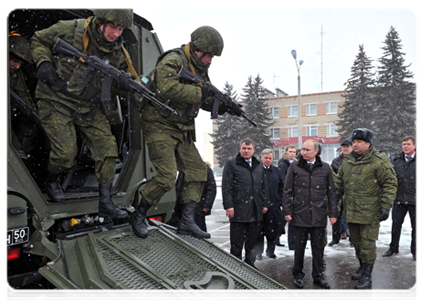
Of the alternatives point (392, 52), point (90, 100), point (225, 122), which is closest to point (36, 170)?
point (90, 100)

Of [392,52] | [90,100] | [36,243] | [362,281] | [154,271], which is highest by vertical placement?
[392,52]

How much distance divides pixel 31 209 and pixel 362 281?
338 cm

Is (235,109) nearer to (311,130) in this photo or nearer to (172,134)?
(172,134)

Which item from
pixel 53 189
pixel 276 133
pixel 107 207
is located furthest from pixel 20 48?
pixel 276 133

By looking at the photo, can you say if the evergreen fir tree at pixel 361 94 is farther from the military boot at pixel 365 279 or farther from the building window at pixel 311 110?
the military boot at pixel 365 279

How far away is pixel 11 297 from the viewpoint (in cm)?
271

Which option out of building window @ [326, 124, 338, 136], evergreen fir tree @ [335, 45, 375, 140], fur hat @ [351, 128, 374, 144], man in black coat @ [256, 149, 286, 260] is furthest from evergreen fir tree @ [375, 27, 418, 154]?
fur hat @ [351, 128, 374, 144]

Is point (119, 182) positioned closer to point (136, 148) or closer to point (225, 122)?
point (136, 148)

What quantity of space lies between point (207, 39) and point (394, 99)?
2501cm

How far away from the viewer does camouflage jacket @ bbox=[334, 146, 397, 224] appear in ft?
13.6

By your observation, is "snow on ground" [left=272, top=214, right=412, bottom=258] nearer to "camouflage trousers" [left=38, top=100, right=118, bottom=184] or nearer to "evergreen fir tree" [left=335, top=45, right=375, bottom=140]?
"camouflage trousers" [left=38, top=100, right=118, bottom=184]

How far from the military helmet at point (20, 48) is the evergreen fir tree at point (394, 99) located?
81.4ft

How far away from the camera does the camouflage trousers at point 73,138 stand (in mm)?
3062

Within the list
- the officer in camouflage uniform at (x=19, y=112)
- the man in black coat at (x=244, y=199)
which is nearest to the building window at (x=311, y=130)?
the man in black coat at (x=244, y=199)
